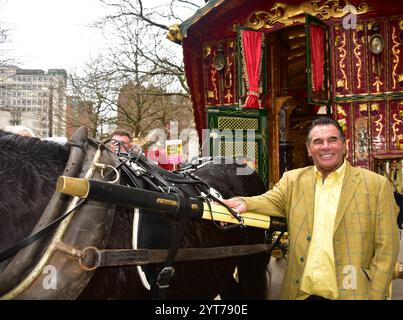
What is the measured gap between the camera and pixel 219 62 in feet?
26.2

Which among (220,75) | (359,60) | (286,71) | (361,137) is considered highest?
(286,71)

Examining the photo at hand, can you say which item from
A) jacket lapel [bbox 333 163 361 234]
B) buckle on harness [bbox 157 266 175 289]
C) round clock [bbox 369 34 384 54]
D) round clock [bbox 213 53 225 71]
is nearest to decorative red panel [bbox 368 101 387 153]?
round clock [bbox 369 34 384 54]

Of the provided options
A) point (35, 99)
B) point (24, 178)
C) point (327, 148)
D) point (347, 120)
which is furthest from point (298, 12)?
point (35, 99)

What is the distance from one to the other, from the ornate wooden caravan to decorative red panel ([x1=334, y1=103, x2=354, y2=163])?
14mm

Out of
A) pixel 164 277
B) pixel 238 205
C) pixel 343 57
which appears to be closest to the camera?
pixel 164 277

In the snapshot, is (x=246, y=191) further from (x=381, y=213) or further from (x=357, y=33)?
(x=357, y=33)

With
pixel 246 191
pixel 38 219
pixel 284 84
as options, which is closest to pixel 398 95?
pixel 284 84

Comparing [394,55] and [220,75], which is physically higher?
[220,75]

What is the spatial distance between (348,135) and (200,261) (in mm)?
4772

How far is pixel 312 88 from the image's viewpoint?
6.80 metres

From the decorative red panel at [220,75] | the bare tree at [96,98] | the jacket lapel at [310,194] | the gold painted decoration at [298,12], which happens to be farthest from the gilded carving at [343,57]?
the bare tree at [96,98]

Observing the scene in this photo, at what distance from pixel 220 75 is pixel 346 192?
232 inches

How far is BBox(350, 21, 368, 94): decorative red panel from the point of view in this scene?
6.73 meters

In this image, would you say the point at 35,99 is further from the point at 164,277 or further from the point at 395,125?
the point at 164,277
